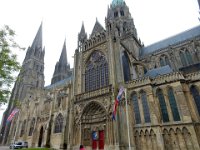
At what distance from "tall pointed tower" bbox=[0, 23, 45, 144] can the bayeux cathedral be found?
55.4 feet

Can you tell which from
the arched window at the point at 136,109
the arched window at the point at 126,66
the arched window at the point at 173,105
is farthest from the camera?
the arched window at the point at 126,66

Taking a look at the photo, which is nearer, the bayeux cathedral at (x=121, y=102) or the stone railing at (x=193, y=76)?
the bayeux cathedral at (x=121, y=102)

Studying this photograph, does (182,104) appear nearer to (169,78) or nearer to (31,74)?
(169,78)

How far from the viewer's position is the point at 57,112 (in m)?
28.8

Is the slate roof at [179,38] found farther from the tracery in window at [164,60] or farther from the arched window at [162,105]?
the arched window at [162,105]

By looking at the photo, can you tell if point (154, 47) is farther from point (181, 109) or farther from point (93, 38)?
point (181, 109)

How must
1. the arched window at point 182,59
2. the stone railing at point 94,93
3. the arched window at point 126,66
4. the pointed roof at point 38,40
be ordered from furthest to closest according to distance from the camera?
the pointed roof at point 38,40
the arched window at point 182,59
the arched window at point 126,66
the stone railing at point 94,93

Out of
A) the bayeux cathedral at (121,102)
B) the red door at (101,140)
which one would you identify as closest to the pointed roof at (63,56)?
the bayeux cathedral at (121,102)

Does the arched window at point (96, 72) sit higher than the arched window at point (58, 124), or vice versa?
the arched window at point (96, 72)

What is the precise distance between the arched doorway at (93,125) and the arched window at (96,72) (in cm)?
342

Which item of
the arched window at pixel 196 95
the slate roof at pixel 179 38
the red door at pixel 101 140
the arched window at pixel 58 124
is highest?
the slate roof at pixel 179 38

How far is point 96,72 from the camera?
80.8 ft

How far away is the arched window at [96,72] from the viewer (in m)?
23.2

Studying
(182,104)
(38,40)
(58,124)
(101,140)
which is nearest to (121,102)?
(101,140)
